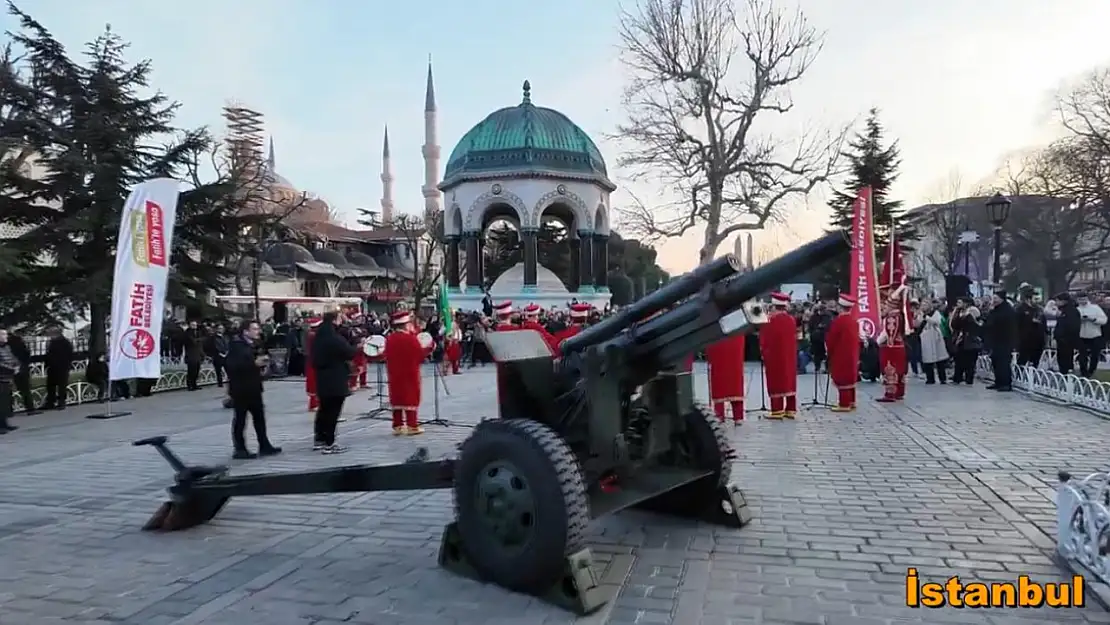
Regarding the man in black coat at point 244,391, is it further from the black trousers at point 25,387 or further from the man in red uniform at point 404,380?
the black trousers at point 25,387

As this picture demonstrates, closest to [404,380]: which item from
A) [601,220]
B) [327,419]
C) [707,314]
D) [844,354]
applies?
[327,419]

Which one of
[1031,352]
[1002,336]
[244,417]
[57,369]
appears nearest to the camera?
[244,417]

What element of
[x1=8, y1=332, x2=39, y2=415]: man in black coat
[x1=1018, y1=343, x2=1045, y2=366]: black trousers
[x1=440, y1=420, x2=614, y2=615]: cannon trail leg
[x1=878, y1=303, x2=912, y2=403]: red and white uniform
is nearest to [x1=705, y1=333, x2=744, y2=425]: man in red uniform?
[x1=878, y1=303, x2=912, y2=403]: red and white uniform

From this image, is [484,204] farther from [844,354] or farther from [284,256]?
[844,354]

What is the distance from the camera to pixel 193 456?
10.1 m

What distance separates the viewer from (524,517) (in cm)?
485

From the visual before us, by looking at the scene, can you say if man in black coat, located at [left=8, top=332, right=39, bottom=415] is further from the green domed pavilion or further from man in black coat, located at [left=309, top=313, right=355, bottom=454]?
the green domed pavilion

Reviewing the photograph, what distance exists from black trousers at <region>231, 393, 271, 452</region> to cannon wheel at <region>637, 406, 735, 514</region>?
5.51 m

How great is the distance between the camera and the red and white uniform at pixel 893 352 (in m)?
13.8

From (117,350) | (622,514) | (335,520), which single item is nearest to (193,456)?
(117,350)

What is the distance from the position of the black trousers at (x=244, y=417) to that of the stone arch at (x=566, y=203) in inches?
952

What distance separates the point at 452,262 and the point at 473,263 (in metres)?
2.22

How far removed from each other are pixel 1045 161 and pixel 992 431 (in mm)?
33304

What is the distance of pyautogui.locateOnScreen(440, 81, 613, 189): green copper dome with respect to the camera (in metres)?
33.8
